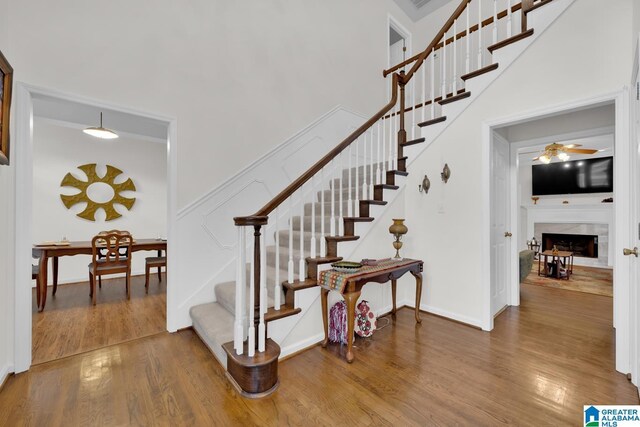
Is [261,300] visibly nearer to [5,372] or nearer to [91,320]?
[5,372]

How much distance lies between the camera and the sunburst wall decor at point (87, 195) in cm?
457

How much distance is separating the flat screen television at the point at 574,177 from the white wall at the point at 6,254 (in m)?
9.19

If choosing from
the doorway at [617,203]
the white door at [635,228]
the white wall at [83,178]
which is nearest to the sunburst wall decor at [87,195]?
the white wall at [83,178]

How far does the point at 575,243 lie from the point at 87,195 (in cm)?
1045

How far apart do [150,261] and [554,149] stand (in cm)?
659

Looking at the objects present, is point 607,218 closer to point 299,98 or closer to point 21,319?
point 299,98

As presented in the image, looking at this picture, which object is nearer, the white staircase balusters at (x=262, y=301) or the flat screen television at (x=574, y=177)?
the white staircase balusters at (x=262, y=301)

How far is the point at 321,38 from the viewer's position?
396cm

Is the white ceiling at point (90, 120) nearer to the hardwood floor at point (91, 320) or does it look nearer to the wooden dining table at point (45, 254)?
the wooden dining table at point (45, 254)

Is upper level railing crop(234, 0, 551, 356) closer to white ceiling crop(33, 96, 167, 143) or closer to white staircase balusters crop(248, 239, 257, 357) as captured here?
white staircase balusters crop(248, 239, 257, 357)

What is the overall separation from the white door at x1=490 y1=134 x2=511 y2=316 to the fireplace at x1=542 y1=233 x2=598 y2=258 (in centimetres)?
478

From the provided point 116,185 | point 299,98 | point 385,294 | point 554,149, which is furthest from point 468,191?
point 116,185

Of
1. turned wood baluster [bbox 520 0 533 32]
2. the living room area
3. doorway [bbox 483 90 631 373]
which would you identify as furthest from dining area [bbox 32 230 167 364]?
the living room area

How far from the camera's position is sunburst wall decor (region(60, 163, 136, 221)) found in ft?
15.0
